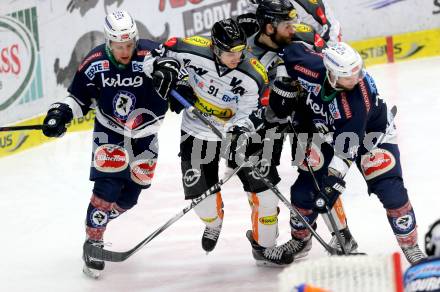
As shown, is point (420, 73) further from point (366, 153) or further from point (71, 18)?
point (366, 153)

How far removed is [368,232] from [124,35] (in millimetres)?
1729

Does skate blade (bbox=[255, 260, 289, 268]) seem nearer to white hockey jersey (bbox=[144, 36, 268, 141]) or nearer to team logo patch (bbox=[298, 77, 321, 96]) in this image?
white hockey jersey (bbox=[144, 36, 268, 141])

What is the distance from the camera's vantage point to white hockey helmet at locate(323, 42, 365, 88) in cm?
500

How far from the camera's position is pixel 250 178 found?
550 centimetres

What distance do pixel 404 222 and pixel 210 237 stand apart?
1027mm

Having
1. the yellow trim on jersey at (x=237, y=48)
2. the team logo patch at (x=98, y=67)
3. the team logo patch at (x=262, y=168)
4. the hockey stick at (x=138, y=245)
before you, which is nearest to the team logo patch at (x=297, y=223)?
the team logo patch at (x=262, y=168)

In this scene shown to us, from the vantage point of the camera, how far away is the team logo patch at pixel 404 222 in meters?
5.28

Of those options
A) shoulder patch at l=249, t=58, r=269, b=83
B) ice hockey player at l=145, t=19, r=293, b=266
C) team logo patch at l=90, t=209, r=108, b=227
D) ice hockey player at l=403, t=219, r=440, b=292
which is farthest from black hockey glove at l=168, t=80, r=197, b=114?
ice hockey player at l=403, t=219, r=440, b=292

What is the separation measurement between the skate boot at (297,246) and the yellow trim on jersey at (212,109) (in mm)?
736

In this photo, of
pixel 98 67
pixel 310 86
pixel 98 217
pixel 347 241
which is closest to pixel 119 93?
pixel 98 67

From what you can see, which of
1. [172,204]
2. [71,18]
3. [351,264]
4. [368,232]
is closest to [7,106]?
[71,18]

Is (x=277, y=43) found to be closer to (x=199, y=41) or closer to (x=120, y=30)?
(x=199, y=41)

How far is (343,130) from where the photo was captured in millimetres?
5102

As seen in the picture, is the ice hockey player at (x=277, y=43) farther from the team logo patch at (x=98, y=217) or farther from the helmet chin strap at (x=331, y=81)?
the team logo patch at (x=98, y=217)
